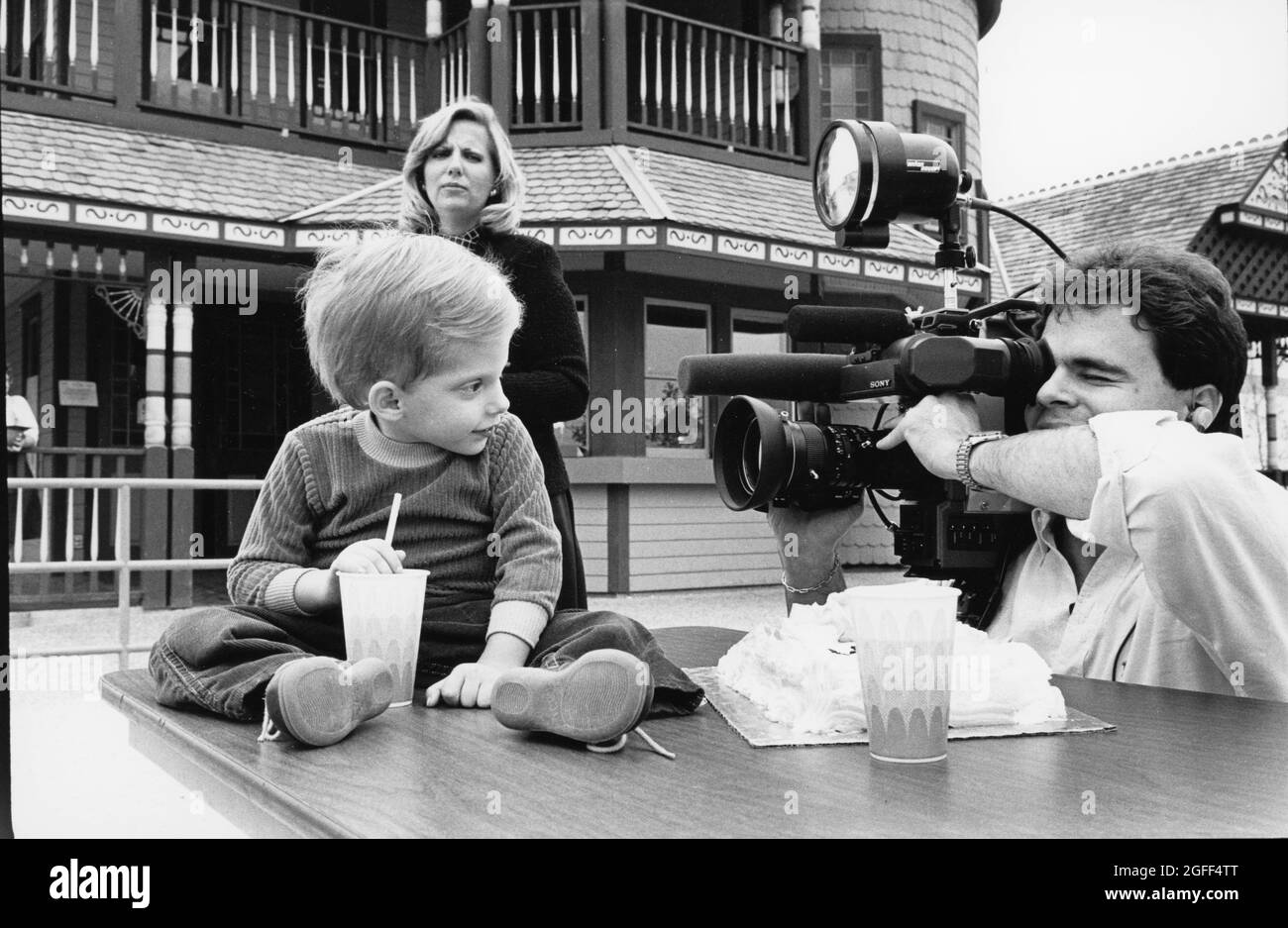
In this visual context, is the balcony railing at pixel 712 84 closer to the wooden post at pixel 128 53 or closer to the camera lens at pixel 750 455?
the wooden post at pixel 128 53

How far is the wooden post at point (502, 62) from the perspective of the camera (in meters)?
8.32

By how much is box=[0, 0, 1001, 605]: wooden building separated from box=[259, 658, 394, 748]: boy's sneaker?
21.7 feet

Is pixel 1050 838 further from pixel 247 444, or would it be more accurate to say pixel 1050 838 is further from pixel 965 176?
pixel 247 444

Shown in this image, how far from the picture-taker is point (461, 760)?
2.56 ft

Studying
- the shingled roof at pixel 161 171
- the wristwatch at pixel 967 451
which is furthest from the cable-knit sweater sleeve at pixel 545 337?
the shingled roof at pixel 161 171

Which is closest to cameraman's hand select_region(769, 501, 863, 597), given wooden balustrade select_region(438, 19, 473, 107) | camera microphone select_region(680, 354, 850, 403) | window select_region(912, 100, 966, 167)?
camera microphone select_region(680, 354, 850, 403)

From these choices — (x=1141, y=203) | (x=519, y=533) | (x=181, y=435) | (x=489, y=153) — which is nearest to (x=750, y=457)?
(x=519, y=533)

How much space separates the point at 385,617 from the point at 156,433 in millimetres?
6998

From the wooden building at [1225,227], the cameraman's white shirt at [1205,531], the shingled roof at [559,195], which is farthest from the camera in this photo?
the wooden building at [1225,227]

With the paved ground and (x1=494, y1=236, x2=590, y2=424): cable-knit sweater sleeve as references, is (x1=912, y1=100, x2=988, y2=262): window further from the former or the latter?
(x1=494, y1=236, x2=590, y2=424): cable-knit sweater sleeve

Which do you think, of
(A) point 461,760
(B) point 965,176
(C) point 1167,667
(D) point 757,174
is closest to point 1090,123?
(B) point 965,176

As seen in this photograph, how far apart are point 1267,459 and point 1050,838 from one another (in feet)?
45.7

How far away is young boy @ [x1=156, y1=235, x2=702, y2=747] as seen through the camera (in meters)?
1.09

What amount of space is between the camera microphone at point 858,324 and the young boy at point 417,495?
369 mm
